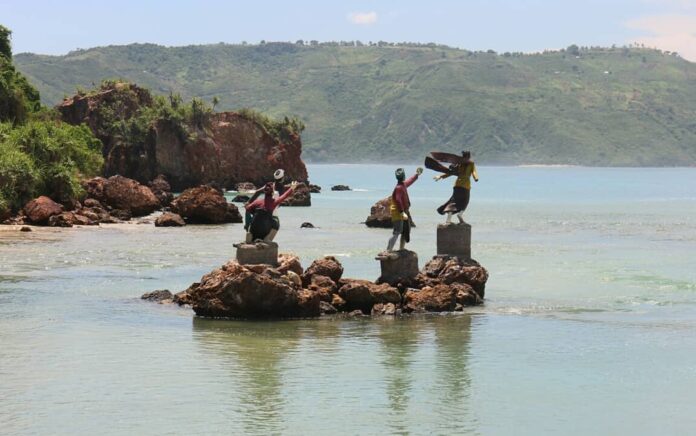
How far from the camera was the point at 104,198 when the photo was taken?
5450cm

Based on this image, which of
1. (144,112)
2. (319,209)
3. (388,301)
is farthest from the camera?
(144,112)

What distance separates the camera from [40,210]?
45.6 m

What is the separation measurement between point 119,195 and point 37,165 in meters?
5.04

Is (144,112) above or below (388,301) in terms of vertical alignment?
above

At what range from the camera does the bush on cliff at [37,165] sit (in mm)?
47491

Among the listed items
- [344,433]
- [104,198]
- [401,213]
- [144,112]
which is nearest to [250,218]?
[401,213]

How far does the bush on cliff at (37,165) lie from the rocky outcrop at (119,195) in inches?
34.1

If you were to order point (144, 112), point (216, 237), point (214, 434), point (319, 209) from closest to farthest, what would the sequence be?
point (214, 434) < point (216, 237) < point (319, 209) < point (144, 112)

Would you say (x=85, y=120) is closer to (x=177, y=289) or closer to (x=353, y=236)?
(x=353, y=236)

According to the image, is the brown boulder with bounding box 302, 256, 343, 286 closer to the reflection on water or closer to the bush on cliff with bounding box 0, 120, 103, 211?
the reflection on water

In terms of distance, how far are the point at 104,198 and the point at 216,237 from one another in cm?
1262

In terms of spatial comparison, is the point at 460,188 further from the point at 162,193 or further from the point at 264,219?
the point at 162,193

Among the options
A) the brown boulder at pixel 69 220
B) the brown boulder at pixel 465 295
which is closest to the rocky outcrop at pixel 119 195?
the brown boulder at pixel 69 220

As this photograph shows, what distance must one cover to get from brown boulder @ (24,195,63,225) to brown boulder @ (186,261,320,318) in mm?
23742
